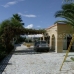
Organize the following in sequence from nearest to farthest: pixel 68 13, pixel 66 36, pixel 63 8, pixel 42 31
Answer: pixel 68 13 < pixel 63 8 < pixel 66 36 < pixel 42 31

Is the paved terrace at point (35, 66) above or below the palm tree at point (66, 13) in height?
below

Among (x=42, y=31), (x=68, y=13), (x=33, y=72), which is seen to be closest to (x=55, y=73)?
(x=33, y=72)

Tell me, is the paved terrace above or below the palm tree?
below

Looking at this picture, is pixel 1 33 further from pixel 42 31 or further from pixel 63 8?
pixel 63 8

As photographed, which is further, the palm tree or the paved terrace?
the palm tree

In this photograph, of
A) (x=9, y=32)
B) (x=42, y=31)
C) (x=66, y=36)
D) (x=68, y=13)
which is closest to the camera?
Result: (x=68, y=13)

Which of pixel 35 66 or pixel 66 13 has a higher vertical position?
pixel 66 13

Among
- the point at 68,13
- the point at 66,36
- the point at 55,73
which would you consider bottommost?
the point at 55,73

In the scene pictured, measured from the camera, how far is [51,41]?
32688 mm

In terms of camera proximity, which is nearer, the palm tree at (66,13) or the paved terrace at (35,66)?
the paved terrace at (35,66)

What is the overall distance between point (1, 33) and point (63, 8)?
10.2 metres

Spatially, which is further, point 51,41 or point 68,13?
point 51,41

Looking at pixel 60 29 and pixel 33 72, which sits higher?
pixel 60 29

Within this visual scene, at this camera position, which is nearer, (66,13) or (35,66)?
(35,66)
